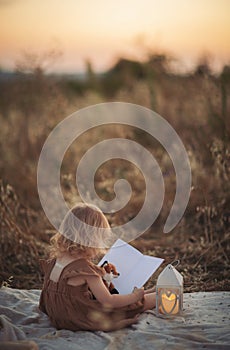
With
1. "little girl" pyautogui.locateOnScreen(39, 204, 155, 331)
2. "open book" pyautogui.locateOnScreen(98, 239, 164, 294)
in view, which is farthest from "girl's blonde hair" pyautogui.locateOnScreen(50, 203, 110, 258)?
"open book" pyautogui.locateOnScreen(98, 239, 164, 294)

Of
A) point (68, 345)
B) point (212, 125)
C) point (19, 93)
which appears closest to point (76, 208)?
point (68, 345)

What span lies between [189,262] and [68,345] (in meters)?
1.72

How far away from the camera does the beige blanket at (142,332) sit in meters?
3.00

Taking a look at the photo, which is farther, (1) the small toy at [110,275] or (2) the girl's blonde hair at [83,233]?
(1) the small toy at [110,275]

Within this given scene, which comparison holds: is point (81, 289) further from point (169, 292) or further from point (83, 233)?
point (169, 292)

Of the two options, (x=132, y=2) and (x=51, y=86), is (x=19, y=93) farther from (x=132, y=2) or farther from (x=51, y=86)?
(x=132, y=2)

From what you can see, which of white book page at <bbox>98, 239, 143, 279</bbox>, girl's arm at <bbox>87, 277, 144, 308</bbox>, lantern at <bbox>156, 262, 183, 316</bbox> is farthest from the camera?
white book page at <bbox>98, 239, 143, 279</bbox>

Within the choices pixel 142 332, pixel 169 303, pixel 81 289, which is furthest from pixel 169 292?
pixel 81 289

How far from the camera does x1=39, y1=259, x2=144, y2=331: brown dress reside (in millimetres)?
3188

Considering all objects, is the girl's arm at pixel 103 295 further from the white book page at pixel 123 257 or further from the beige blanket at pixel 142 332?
the white book page at pixel 123 257

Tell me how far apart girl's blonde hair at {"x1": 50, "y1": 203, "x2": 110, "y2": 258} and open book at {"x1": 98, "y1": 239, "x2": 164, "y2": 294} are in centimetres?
34

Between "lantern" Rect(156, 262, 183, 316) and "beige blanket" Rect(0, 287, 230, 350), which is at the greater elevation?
"lantern" Rect(156, 262, 183, 316)

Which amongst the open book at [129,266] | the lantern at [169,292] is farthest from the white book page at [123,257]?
the lantern at [169,292]

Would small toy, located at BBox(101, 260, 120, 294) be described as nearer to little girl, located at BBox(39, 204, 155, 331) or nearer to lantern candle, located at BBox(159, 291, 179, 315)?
little girl, located at BBox(39, 204, 155, 331)
